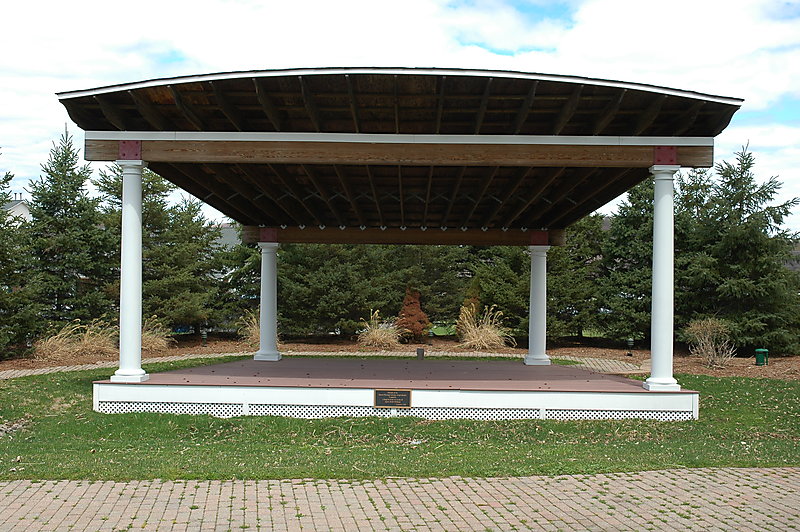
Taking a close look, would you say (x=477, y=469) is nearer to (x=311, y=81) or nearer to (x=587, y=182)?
(x=311, y=81)

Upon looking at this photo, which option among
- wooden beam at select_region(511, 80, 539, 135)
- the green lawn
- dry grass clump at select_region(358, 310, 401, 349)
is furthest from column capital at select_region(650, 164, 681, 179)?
dry grass clump at select_region(358, 310, 401, 349)

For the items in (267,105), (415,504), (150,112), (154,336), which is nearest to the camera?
(415,504)

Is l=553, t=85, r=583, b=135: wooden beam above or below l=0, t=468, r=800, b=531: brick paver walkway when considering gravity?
above

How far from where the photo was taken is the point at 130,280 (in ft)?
31.9

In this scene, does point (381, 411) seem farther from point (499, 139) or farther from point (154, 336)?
point (154, 336)

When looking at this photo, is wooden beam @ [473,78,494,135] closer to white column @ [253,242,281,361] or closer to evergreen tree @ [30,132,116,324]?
white column @ [253,242,281,361]

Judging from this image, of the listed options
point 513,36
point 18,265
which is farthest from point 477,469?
point 18,265

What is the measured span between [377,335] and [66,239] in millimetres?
8915

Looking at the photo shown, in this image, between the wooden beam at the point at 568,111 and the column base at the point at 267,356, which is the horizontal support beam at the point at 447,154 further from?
the column base at the point at 267,356

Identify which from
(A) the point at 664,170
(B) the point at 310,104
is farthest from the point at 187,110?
(A) the point at 664,170

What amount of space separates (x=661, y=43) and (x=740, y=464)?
6.41 m

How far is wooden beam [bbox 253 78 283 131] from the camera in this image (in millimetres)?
8391

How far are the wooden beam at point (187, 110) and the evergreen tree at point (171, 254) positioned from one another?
11567mm

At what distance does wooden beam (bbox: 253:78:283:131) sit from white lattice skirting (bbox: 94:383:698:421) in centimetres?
360
